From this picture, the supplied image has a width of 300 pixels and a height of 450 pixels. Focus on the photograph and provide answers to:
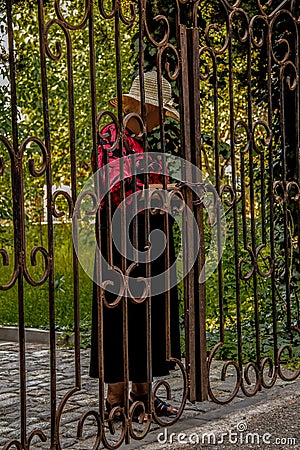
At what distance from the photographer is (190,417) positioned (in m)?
4.59

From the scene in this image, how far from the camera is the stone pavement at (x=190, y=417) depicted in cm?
419

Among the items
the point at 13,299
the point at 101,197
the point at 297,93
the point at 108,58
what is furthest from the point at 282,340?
the point at 108,58

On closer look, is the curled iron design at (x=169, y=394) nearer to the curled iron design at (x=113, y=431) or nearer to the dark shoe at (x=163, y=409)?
the dark shoe at (x=163, y=409)

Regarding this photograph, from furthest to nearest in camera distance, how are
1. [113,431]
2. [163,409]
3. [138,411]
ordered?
[163,409], [138,411], [113,431]

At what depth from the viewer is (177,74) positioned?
4.44m

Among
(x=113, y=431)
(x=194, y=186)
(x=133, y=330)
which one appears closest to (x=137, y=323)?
(x=133, y=330)

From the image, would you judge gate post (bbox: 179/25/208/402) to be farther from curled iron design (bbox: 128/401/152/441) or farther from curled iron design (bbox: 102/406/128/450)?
curled iron design (bbox: 102/406/128/450)

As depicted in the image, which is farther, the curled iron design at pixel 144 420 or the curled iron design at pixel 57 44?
the curled iron design at pixel 144 420

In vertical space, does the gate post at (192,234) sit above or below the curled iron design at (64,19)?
below

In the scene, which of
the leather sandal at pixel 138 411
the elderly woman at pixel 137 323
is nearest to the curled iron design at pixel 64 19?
the elderly woman at pixel 137 323

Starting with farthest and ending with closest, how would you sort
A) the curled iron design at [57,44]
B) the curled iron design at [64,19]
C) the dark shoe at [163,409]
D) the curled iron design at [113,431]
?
the dark shoe at [163,409] < the curled iron design at [113,431] < the curled iron design at [64,19] < the curled iron design at [57,44]

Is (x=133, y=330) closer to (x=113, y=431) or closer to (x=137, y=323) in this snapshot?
(x=137, y=323)

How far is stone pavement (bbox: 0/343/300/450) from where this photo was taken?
4188 millimetres

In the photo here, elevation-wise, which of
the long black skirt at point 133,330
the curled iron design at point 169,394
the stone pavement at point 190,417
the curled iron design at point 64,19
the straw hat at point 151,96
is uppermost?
the curled iron design at point 64,19
